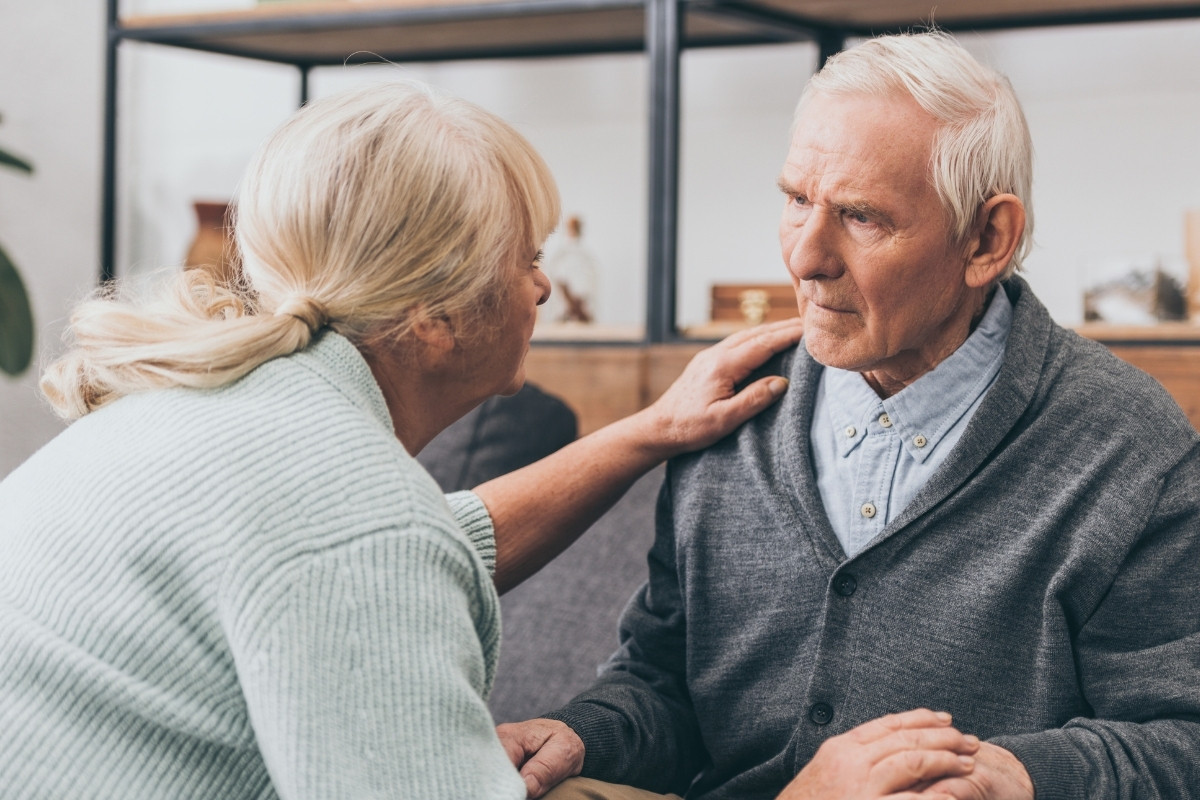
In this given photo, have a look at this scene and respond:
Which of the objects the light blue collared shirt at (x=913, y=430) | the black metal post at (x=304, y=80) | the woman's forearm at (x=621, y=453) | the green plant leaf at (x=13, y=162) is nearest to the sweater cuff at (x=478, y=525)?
the woman's forearm at (x=621, y=453)

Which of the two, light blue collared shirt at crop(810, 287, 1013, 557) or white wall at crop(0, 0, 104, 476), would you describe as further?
white wall at crop(0, 0, 104, 476)

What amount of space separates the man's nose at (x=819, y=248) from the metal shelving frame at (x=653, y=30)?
1033 millimetres

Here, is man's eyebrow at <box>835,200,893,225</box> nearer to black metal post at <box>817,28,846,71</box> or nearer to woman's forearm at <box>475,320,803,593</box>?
woman's forearm at <box>475,320,803,593</box>

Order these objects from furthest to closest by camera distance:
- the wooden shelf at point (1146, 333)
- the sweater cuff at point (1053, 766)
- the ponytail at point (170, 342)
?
the wooden shelf at point (1146, 333), the sweater cuff at point (1053, 766), the ponytail at point (170, 342)

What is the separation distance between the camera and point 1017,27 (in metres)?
2.48

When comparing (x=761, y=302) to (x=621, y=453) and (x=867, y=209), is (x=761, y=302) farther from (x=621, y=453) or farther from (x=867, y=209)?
(x=867, y=209)

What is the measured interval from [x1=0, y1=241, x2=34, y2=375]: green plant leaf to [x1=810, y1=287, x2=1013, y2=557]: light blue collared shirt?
2.16 metres

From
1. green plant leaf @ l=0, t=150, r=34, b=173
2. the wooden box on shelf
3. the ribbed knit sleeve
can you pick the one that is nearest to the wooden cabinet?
the wooden box on shelf

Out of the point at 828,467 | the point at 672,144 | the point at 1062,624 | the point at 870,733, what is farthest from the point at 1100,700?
the point at 672,144

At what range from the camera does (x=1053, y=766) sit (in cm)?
113

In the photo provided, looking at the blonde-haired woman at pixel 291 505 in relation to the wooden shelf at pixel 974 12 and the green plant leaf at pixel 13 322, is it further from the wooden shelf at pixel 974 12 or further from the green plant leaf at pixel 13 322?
the green plant leaf at pixel 13 322

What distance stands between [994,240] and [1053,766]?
52 cm

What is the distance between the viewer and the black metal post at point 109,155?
2895 millimetres

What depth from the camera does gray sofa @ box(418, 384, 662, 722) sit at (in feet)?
6.06
